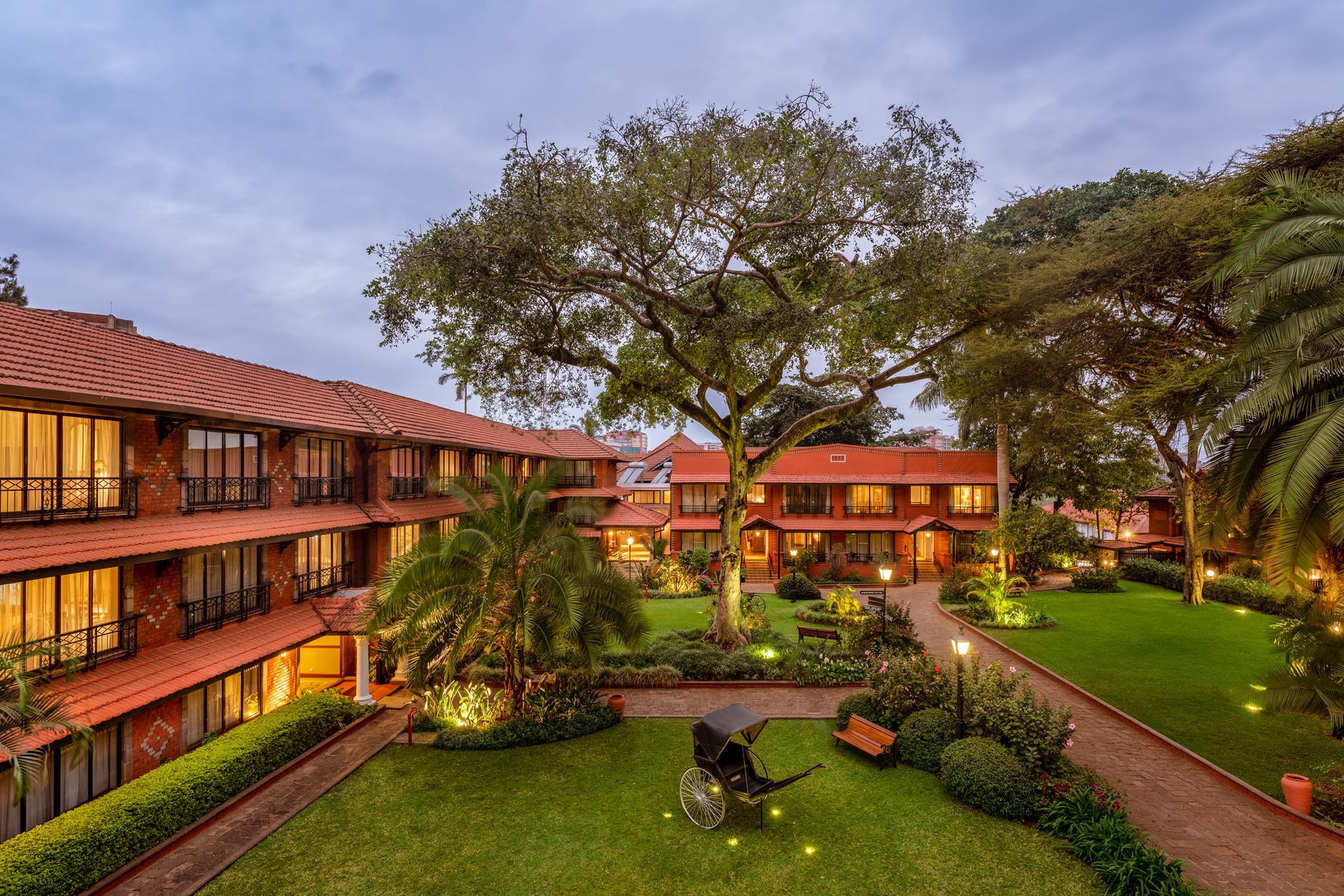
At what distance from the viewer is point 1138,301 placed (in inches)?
673

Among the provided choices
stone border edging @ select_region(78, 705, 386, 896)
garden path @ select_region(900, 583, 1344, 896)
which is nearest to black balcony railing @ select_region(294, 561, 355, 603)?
stone border edging @ select_region(78, 705, 386, 896)

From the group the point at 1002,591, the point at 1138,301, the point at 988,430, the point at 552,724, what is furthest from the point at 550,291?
the point at 988,430

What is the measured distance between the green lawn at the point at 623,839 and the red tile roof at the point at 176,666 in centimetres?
338

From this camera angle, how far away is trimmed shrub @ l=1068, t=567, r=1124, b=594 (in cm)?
2786

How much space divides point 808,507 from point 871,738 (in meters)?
24.3

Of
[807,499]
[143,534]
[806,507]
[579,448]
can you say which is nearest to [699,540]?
Result: [806,507]

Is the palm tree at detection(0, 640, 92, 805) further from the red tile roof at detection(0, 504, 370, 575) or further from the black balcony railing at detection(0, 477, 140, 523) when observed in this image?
the black balcony railing at detection(0, 477, 140, 523)

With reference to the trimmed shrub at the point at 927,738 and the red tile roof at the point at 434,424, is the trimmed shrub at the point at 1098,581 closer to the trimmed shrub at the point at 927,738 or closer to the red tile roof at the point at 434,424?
the trimmed shrub at the point at 927,738

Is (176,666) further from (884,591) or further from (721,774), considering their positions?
(884,591)

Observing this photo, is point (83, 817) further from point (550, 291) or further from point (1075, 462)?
point (1075, 462)

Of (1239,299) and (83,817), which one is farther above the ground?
(1239,299)

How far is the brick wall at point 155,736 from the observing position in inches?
444

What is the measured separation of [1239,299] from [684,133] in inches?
453

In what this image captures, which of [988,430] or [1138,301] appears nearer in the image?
[1138,301]
